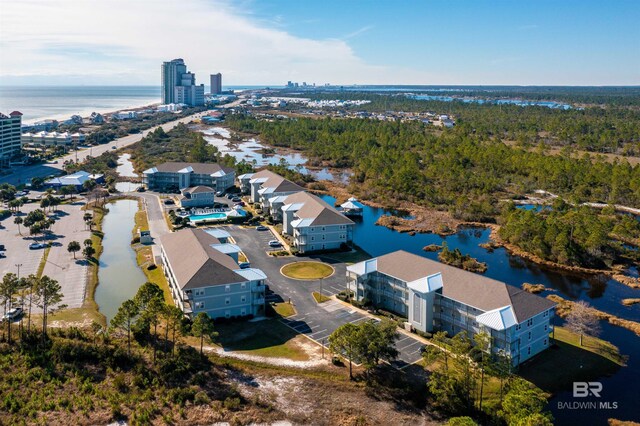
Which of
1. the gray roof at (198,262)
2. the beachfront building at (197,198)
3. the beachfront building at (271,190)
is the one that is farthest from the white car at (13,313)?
the beachfront building at (197,198)

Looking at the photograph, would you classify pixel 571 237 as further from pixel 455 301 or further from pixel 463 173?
pixel 463 173

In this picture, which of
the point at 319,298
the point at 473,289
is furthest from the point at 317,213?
the point at 473,289

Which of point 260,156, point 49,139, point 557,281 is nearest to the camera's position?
point 557,281

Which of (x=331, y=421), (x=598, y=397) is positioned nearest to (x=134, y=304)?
(x=331, y=421)

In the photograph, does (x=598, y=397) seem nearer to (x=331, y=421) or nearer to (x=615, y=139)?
(x=331, y=421)

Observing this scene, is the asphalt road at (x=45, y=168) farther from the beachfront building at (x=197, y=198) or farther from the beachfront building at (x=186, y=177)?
the beachfront building at (x=197, y=198)

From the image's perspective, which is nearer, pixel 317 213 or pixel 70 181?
pixel 317 213
